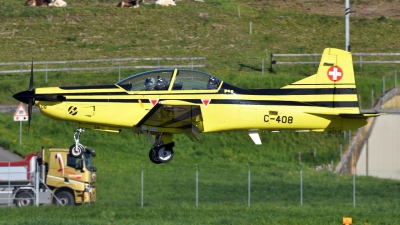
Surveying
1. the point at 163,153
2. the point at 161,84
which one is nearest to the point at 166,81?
the point at 161,84

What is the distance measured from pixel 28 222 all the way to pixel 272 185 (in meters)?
13.7

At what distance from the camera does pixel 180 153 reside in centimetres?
4525

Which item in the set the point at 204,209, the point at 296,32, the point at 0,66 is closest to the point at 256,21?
the point at 296,32

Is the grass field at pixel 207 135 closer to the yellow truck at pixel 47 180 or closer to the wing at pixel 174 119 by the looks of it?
the yellow truck at pixel 47 180

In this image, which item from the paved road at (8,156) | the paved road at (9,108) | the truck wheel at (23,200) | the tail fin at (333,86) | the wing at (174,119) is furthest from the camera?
the paved road at (9,108)

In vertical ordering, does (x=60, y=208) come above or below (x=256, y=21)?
below

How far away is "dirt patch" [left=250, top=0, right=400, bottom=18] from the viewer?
70125 millimetres

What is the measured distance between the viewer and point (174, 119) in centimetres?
2547

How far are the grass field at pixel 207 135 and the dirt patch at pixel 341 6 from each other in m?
0.34

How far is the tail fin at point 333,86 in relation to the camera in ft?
87.9

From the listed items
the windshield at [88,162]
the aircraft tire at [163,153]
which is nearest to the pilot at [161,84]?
the aircraft tire at [163,153]

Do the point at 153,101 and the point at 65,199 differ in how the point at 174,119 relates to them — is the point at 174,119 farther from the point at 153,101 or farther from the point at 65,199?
the point at 65,199

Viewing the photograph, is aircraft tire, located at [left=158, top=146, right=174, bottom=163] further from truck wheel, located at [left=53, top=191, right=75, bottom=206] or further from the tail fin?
truck wheel, located at [left=53, top=191, right=75, bottom=206]

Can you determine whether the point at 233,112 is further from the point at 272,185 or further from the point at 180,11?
the point at 180,11
